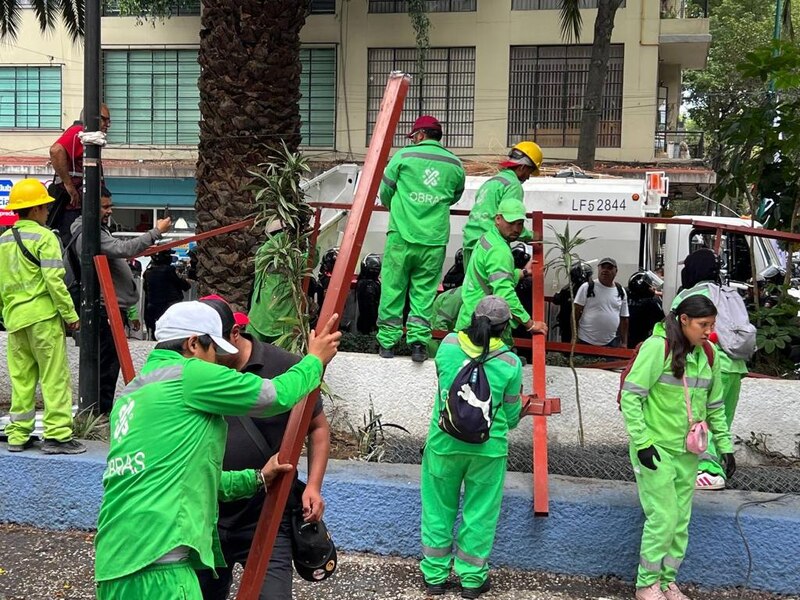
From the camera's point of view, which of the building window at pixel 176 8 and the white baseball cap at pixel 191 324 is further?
the building window at pixel 176 8

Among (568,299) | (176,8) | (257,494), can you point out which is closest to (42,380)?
(257,494)

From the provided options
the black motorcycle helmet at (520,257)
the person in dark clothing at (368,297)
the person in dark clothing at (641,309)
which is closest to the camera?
the black motorcycle helmet at (520,257)

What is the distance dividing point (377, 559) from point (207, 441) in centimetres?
259

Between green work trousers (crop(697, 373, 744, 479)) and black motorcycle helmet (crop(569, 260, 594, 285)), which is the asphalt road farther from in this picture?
black motorcycle helmet (crop(569, 260, 594, 285))

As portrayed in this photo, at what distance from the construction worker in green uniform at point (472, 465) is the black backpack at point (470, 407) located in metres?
0.06

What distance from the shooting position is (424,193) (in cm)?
671

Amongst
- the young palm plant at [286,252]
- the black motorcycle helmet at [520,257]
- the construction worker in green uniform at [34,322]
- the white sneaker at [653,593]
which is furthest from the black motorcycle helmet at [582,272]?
the construction worker in green uniform at [34,322]

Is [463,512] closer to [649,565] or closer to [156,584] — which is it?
[649,565]

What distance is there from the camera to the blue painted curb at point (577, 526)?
5039mm

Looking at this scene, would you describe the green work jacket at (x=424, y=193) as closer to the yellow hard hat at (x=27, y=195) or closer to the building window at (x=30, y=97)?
the yellow hard hat at (x=27, y=195)

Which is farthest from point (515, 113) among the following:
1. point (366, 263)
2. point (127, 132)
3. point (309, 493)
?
point (309, 493)

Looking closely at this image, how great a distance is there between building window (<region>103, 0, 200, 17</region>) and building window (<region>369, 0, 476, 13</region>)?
163 inches

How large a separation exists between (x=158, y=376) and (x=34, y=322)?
3.13m

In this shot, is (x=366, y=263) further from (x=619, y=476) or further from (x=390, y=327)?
(x=619, y=476)
